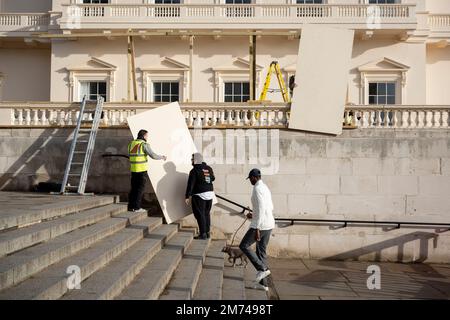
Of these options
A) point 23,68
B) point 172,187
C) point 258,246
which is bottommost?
point 258,246

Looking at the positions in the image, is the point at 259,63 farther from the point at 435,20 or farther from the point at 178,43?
the point at 435,20

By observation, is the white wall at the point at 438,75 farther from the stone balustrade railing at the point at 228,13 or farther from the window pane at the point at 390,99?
the stone balustrade railing at the point at 228,13

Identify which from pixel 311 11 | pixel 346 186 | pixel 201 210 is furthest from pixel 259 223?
pixel 311 11

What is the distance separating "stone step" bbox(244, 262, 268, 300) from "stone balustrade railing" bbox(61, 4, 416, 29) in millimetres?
12205

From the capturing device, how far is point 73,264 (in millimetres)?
5082

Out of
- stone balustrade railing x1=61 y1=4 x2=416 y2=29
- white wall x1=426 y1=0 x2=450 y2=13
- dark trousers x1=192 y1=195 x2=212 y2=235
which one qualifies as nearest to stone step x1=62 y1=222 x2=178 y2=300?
dark trousers x1=192 y1=195 x2=212 y2=235

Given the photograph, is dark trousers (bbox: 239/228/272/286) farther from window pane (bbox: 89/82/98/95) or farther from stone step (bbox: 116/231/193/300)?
window pane (bbox: 89/82/98/95)

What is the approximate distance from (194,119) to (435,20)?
12.9 m

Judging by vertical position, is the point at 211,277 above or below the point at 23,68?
below

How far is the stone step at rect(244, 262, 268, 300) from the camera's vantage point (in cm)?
682

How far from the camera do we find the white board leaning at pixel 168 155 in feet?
33.6

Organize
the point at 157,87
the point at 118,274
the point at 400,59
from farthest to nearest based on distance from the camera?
the point at 157,87 → the point at 400,59 → the point at 118,274

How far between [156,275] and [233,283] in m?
1.85

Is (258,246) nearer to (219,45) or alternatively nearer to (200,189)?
(200,189)
